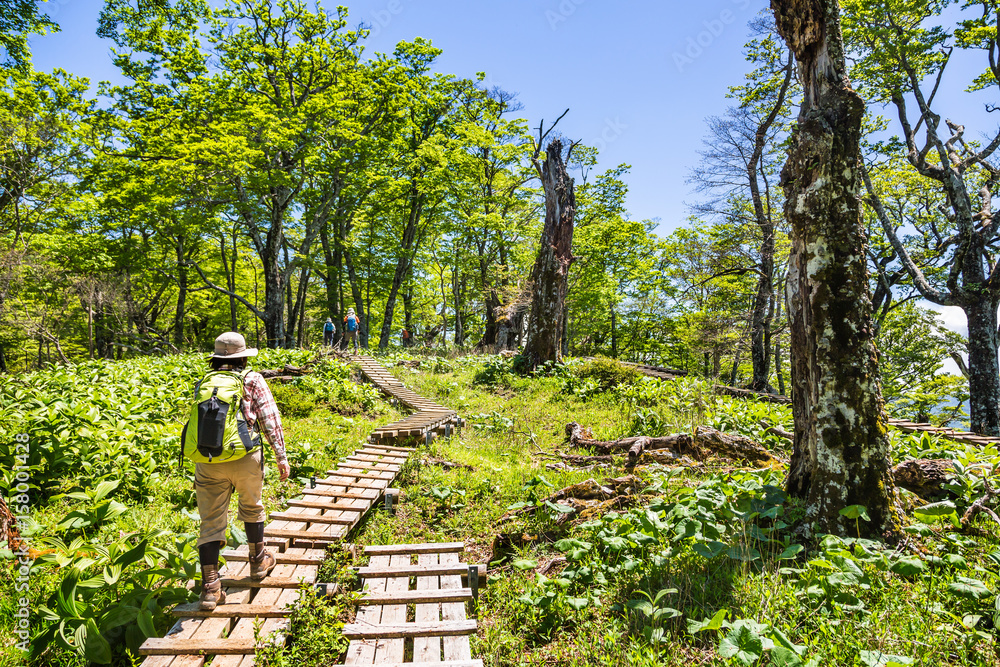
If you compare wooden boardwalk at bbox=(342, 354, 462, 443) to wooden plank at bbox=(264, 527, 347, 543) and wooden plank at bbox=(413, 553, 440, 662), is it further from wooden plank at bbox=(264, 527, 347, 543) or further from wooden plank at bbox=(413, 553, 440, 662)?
wooden plank at bbox=(413, 553, 440, 662)

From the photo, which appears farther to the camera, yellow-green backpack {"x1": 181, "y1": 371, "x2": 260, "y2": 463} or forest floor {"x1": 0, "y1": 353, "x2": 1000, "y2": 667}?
yellow-green backpack {"x1": 181, "y1": 371, "x2": 260, "y2": 463}

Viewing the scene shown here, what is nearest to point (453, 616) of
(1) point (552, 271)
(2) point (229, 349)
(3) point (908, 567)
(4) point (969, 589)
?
(2) point (229, 349)

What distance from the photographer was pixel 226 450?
11.5 ft

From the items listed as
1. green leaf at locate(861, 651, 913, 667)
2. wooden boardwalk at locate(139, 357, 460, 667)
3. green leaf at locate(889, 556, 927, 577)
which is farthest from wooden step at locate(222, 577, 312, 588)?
green leaf at locate(889, 556, 927, 577)

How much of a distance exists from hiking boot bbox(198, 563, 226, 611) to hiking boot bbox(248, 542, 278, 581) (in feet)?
0.85

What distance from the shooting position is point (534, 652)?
3.34 m

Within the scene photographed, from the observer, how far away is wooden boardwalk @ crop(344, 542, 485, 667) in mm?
3102

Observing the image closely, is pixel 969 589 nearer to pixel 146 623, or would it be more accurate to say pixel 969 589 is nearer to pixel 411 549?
pixel 411 549

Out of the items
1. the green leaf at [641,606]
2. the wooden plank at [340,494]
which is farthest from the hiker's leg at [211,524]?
the green leaf at [641,606]

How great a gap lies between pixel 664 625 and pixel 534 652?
962 millimetres

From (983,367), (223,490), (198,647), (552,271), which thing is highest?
(552,271)

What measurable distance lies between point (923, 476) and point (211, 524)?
675 centimetres

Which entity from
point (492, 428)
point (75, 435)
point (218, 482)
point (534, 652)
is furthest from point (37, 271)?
point (534, 652)

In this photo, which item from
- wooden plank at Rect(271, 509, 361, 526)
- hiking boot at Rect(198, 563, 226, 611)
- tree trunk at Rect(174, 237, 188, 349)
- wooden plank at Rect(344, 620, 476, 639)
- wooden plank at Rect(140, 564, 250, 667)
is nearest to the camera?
wooden plank at Rect(140, 564, 250, 667)
